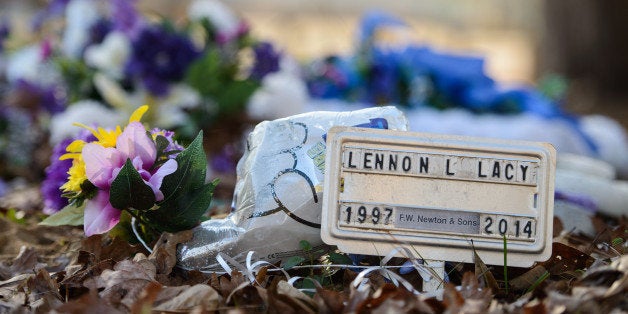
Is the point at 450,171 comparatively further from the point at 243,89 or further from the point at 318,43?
the point at 318,43

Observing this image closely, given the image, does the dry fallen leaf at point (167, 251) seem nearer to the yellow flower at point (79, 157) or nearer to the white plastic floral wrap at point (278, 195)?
the white plastic floral wrap at point (278, 195)

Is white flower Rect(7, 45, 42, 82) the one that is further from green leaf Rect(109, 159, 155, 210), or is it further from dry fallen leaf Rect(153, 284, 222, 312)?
dry fallen leaf Rect(153, 284, 222, 312)

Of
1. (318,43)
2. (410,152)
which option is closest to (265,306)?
(410,152)

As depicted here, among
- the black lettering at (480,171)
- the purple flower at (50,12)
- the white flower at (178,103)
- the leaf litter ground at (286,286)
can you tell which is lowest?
the leaf litter ground at (286,286)

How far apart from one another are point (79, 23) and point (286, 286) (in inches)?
76.1

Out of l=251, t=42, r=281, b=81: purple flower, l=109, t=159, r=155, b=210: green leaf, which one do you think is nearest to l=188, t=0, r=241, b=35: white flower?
l=251, t=42, r=281, b=81: purple flower

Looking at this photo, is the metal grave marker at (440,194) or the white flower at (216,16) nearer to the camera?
the metal grave marker at (440,194)

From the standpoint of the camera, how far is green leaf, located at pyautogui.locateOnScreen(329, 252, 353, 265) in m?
1.11

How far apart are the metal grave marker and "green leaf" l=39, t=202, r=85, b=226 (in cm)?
42

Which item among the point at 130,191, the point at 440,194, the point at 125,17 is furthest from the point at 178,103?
the point at 440,194

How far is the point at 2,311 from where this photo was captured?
101 cm

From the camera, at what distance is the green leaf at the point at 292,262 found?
1.08m

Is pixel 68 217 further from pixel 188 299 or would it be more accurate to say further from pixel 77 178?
pixel 188 299

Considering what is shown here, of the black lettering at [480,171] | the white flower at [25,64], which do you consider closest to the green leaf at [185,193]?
the black lettering at [480,171]
